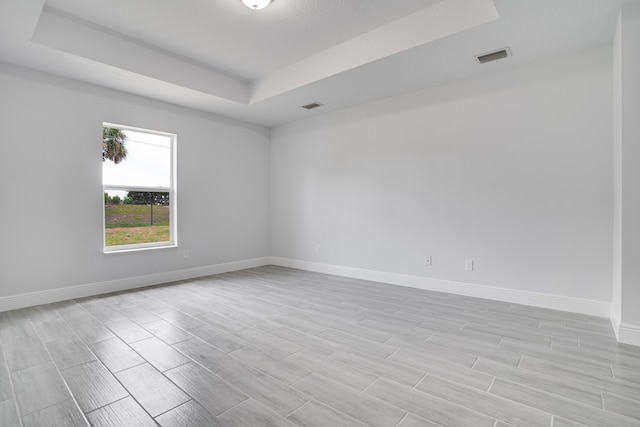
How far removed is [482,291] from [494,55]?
8.33ft

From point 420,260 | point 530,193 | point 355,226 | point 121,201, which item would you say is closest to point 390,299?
point 420,260

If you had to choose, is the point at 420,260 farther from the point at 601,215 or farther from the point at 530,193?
the point at 601,215

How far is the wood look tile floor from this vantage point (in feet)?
5.30

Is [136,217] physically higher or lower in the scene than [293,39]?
lower

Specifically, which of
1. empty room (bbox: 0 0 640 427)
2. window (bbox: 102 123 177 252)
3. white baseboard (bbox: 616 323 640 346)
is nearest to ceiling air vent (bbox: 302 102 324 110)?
empty room (bbox: 0 0 640 427)

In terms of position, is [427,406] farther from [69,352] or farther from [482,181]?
[482,181]

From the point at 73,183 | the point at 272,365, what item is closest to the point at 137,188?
the point at 73,183

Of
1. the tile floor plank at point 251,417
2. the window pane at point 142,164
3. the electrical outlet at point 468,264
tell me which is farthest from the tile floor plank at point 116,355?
the electrical outlet at point 468,264

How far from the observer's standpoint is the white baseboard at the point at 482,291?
3.07 meters

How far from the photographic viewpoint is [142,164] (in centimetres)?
449

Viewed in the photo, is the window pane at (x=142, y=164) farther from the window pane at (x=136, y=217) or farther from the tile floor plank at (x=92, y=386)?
the tile floor plank at (x=92, y=386)

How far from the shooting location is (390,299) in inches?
144

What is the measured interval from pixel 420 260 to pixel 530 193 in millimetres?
1468

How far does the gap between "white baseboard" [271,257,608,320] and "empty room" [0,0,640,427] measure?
19 mm
